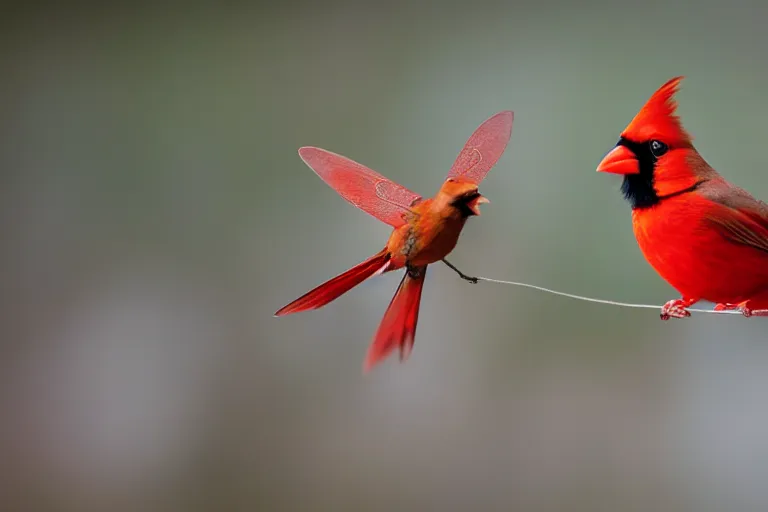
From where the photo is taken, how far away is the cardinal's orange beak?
930 millimetres

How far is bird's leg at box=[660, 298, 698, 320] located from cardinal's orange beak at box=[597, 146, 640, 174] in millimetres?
202

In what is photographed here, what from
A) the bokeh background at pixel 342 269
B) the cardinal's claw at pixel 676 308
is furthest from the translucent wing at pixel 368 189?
the cardinal's claw at pixel 676 308

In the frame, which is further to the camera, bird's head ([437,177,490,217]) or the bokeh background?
the bokeh background

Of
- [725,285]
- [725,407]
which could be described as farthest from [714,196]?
[725,407]

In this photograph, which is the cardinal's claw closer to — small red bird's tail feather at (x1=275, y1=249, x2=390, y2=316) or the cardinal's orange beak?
the cardinal's orange beak

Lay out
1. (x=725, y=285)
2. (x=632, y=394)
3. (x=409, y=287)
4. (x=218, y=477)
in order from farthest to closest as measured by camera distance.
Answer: (x=218, y=477) → (x=632, y=394) → (x=409, y=287) → (x=725, y=285)

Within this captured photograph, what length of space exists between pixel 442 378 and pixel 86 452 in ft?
2.74

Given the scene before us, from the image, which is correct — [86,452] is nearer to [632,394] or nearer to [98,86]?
[98,86]

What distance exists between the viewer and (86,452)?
1.55 metres

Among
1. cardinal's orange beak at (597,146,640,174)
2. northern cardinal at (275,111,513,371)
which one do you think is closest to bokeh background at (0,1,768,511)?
cardinal's orange beak at (597,146,640,174)

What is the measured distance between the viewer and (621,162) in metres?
0.95

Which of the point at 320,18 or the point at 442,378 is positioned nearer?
the point at 442,378

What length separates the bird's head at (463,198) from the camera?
89cm

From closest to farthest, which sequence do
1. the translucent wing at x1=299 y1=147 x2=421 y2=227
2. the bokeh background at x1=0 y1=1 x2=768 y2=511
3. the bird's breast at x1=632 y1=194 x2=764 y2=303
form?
the bird's breast at x1=632 y1=194 x2=764 y2=303 → the translucent wing at x1=299 y1=147 x2=421 y2=227 → the bokeh background at x1=0 y1=1 x2=768 y2=511
